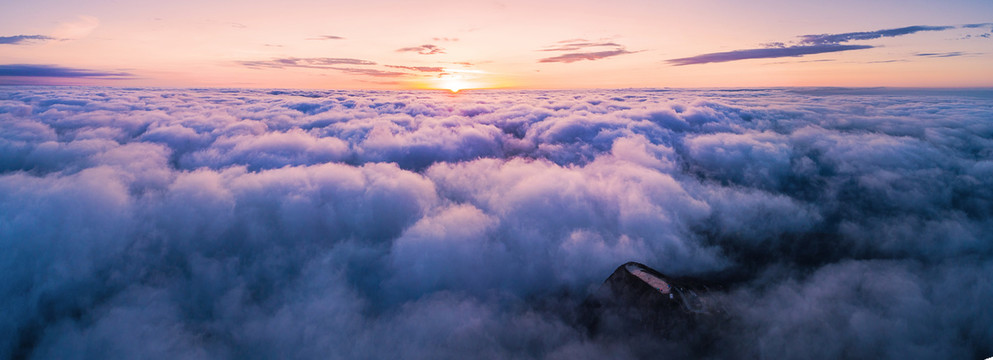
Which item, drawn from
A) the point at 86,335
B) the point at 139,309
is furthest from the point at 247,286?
the point at 86,335

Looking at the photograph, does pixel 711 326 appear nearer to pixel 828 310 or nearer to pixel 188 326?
pixel 828 310

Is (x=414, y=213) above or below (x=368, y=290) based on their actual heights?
above

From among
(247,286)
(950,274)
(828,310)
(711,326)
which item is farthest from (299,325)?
(950,274)

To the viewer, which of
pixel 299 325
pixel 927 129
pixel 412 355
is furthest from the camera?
pixel 927 129

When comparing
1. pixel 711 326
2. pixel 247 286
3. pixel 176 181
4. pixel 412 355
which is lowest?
pixel 412 355

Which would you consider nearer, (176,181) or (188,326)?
(188,326)

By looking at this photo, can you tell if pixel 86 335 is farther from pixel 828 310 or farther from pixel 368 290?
pixel 828 310

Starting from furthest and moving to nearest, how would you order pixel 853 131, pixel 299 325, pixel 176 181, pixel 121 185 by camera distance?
pixel 853 131 < pixel 176 181 < pixel 121 185 < pixel 299 325
